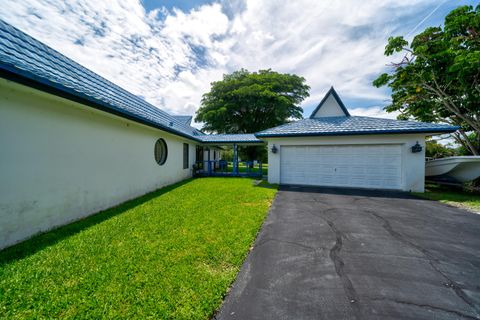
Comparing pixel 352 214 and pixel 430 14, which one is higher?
pixel 430 14

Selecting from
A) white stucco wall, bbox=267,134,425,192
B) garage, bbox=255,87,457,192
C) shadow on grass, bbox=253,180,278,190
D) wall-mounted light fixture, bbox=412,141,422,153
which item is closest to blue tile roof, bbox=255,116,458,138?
garage, bbox=255,87,457,192

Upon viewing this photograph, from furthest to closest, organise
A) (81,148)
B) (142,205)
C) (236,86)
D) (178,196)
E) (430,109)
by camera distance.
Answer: (236,86), (430,109), (178,196), (142,205), (81,148)

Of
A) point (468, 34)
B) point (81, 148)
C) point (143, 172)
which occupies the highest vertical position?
point (468, 34)

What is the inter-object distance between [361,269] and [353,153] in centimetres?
762

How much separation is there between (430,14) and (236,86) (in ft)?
58.3

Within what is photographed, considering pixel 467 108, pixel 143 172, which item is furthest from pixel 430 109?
pixel 143 172

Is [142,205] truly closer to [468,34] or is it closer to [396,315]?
[396,315]

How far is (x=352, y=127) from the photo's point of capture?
29.8ft

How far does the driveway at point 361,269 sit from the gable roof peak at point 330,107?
7986mm

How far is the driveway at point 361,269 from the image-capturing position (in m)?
2.00

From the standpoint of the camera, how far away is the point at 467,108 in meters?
11.1

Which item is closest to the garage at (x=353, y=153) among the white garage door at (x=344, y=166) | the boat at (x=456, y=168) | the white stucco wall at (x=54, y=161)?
the white garage door at (x=344, y=166)

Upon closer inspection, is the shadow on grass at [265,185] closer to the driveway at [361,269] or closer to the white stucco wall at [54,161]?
the driveway at [361,269]

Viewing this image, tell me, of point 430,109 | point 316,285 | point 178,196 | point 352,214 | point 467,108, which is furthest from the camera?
point 430,109
